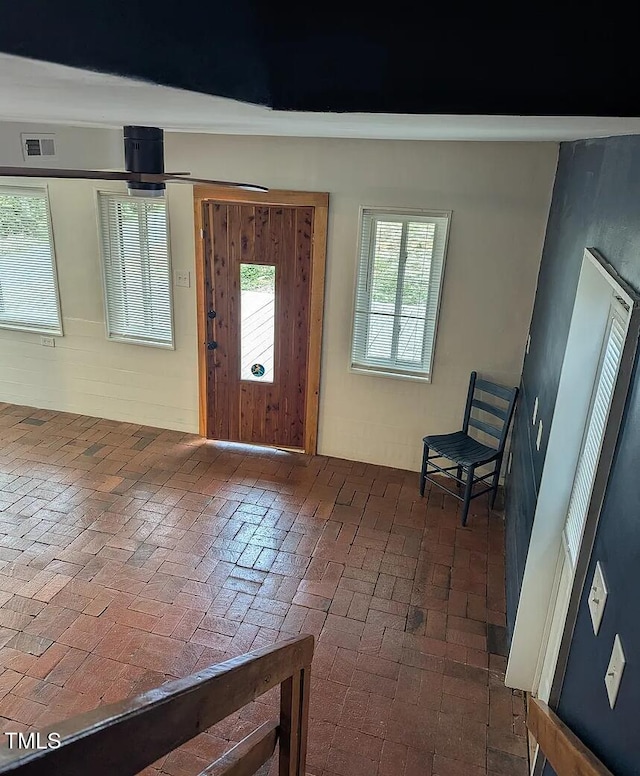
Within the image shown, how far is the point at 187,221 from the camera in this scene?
445cm

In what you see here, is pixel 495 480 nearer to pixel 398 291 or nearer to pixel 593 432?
pixel 398 291

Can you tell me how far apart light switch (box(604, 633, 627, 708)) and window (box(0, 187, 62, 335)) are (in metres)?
4.82

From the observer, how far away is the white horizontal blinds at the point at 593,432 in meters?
1.91

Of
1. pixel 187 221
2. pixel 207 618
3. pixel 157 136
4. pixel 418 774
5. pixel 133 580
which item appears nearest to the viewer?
pixel 157 136

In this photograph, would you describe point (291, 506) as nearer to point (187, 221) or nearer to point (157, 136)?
point (187, 221)

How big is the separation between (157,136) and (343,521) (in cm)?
277

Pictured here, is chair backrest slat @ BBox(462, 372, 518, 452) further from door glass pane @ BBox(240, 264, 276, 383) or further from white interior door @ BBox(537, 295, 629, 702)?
white interior door @ BBox(537, 295, 629, 702)

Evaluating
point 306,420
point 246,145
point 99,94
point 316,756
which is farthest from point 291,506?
point 99,94

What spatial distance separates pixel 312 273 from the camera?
434 cm

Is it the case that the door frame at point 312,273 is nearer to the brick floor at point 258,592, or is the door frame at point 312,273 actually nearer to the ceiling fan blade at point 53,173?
the brick floor at point 258,592

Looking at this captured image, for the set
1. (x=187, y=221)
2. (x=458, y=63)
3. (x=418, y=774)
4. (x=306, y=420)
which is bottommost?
(x=418, y=774)

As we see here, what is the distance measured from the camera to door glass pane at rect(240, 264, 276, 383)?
446 cm

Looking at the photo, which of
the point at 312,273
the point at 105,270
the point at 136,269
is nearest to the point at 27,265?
the point at 105,270

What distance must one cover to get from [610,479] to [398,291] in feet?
9.26
